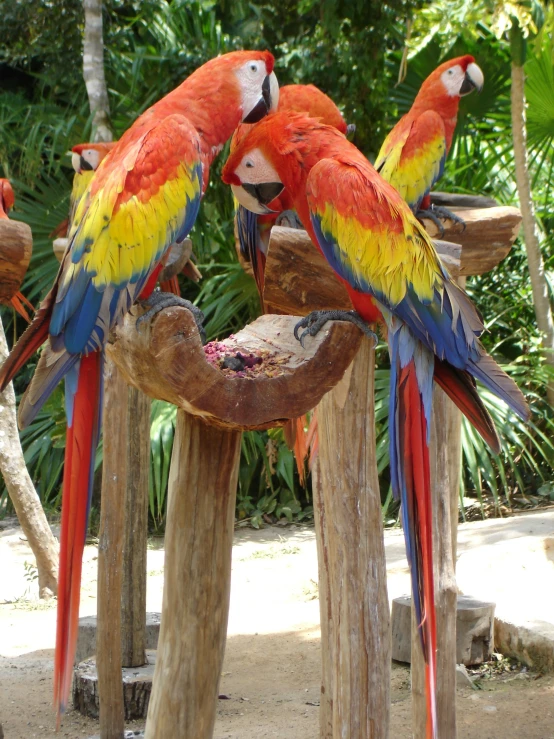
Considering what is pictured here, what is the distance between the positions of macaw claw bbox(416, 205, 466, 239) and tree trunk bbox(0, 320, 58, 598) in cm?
211

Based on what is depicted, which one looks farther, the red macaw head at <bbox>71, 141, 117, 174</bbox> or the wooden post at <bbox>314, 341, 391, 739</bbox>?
the red macaw head at <bbox>71, 141, 117, 174</bbox>

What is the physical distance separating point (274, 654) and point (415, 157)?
86.4 inches

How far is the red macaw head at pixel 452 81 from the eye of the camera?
3400 millimetres

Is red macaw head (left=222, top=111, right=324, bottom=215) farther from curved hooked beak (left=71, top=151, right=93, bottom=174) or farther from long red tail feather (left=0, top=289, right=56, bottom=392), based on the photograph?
curved hooked beak (left=71, top=151, right=93, bottom=174)

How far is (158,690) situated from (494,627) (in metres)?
2.25

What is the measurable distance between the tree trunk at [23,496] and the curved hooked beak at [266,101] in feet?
7.14

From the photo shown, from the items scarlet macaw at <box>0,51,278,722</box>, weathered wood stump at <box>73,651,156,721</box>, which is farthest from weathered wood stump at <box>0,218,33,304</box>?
weathered wood stump at <box>73,651,156,721</box>

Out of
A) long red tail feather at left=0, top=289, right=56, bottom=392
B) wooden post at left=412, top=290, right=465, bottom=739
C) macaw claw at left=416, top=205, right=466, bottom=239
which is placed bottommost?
wooden post at left=412, top=290, right=465, bottom=739

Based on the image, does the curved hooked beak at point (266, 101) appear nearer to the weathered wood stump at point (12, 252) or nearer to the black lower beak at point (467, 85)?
the weathered wood stump at point (12, 252)

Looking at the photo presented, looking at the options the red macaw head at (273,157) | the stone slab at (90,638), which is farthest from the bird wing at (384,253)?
the stone slab at (90,638)

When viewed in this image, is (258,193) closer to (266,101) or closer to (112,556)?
(266,101)

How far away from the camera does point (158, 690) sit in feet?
5.49

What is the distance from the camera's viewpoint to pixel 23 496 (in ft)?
13.6

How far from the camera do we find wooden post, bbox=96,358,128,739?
107 inches
